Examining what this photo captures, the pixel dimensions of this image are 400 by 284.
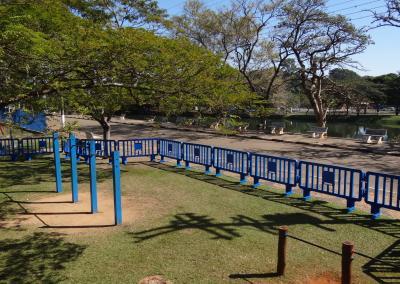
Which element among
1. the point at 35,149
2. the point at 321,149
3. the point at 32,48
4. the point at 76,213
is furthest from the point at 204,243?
the point at 321,149

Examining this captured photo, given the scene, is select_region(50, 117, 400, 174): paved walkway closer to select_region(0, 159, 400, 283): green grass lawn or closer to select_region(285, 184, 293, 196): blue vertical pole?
select_region(285, 184, 293, 196): blue vertical pole

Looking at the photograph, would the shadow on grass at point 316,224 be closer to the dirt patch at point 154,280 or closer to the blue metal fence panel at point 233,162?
the dirt patch at point 154,280

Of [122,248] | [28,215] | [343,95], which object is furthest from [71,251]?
[343,95]

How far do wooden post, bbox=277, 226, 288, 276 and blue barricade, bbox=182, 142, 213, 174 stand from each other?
8.73 meters

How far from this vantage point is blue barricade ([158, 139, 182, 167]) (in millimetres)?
16656

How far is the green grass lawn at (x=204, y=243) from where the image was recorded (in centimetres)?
635

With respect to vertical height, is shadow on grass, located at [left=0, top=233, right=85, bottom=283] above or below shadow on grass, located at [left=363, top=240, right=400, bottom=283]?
above

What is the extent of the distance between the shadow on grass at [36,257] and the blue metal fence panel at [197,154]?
788 centimetres

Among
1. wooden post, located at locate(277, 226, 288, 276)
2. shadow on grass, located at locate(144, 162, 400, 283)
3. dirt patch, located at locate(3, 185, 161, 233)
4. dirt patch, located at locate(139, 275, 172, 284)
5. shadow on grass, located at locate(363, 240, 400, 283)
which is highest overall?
wooden post, located at locate(277, 226, 288, 276)

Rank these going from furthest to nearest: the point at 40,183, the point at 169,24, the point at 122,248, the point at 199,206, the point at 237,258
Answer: the point at 169,24, the point at 40,183, the point at 199,206, the point at 122,248, the point at 237,258

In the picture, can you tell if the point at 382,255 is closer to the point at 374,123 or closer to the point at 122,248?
the point at 122,248

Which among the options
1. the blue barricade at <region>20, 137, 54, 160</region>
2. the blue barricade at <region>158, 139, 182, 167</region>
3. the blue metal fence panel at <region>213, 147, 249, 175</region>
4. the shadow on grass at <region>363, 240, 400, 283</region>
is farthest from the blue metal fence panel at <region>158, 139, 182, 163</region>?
the shadow on grass at <region>363, 240, 400, 283</region>

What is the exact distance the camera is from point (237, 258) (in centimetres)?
693

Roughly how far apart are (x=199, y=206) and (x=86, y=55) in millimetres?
5442
